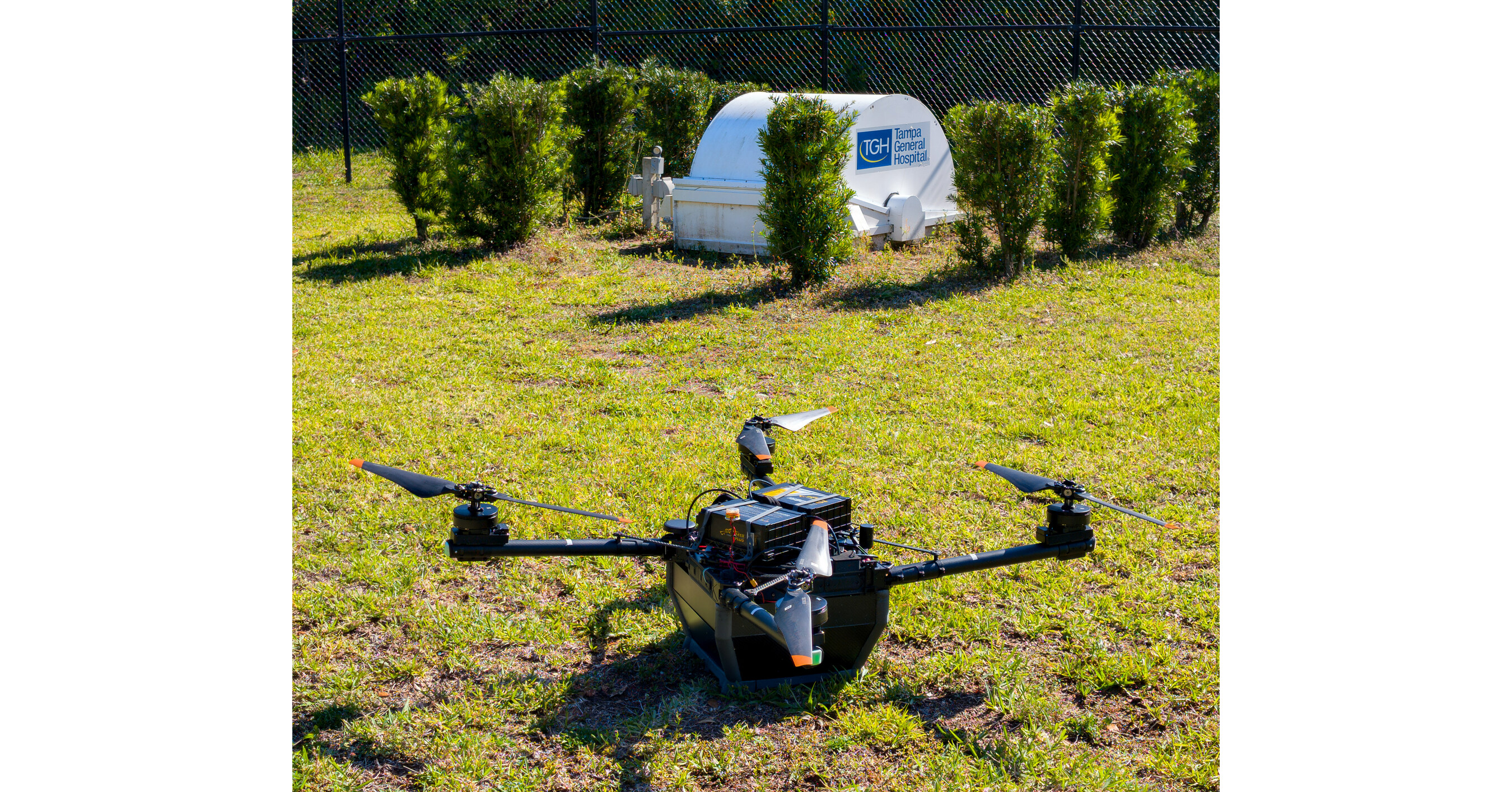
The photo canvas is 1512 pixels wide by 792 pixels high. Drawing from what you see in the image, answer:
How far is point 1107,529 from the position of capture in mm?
4684

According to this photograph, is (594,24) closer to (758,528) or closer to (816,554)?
(758,528)

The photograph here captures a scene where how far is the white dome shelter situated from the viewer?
391 inches

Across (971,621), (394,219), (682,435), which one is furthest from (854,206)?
(971,621)

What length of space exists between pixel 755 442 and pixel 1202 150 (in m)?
8.62

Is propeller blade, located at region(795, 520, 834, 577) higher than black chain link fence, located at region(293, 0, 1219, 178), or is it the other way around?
black chain link fence, located at region(293, 0, 1219, 178)

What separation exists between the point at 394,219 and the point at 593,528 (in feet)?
28.2

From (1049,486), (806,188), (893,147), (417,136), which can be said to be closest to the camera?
(1049,486)

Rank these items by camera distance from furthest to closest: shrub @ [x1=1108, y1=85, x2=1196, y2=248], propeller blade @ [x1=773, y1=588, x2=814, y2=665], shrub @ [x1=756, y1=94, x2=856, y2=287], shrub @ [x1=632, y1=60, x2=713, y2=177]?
shrub @ [x1=632, y1=60, x2=713, y2=177]
shrub @ [x1=1108, y1=85, x2=1196, y2=248]
shrub @ [x1=756, y1=94, x2=856, y2=287]
propeller blade @ [x1=773, y1=588, x2=814, y2=665]

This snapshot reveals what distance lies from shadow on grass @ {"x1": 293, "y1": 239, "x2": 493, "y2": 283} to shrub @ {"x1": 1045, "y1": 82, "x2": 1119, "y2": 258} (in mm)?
5295

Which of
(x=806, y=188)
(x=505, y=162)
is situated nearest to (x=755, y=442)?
(x=806, y=188)

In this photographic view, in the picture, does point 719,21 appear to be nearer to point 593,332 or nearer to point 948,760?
point 593,332

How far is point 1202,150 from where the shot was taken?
420 inches

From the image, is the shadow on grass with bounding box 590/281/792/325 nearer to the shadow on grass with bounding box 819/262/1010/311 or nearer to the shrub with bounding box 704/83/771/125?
the shadow on grass with bounding box 819/262/1010/311

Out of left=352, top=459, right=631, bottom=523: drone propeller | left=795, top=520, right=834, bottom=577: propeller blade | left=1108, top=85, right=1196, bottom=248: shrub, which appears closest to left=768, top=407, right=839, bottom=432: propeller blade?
left=795, top=520, right=834, bottom=577: propeller blade
